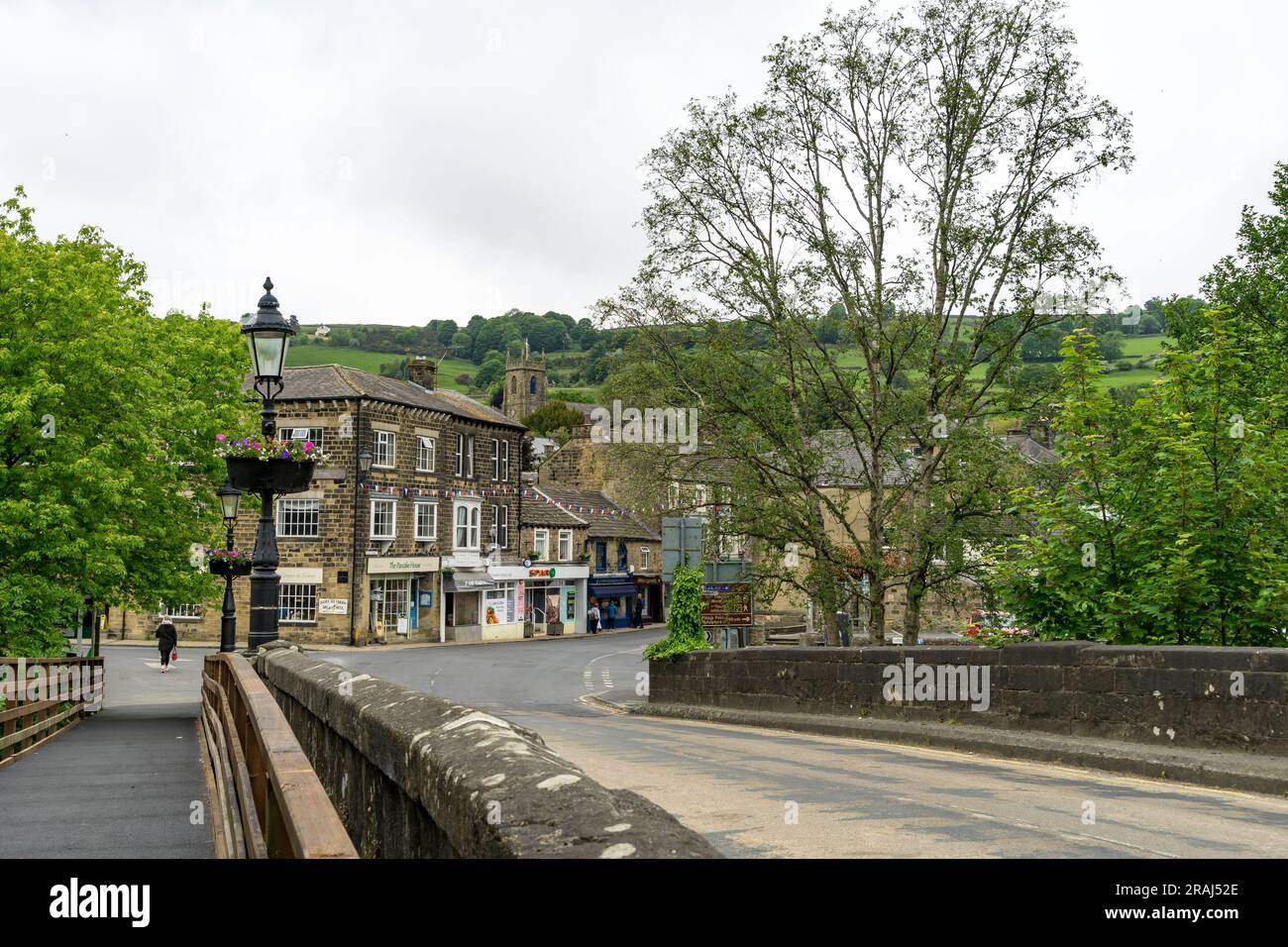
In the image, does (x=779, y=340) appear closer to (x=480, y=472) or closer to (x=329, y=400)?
(x=329, y=400)

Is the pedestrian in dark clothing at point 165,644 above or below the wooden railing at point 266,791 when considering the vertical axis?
below

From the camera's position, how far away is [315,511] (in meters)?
47.1

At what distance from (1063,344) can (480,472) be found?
42.7 meters

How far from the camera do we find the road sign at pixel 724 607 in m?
23.8

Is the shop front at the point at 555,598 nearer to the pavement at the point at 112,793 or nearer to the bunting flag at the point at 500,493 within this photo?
the bunting flag at the point at 500,493

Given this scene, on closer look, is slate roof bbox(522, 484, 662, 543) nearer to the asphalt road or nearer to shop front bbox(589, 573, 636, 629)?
shop front bbox(589, 573, 636, 629)

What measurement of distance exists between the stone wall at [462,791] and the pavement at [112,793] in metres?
3.88

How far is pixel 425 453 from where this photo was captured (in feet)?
165

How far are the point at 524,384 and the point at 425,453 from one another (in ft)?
277

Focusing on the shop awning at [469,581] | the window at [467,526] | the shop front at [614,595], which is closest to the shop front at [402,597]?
the shop awning at [469,581]

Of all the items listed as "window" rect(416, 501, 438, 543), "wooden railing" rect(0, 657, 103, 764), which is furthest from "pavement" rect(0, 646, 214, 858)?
"window" rect(416, 501, 438, 543)

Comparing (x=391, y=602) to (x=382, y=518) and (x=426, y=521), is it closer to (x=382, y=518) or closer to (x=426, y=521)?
(x=382, y=518)

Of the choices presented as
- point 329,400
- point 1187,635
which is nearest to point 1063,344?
point 1187,635

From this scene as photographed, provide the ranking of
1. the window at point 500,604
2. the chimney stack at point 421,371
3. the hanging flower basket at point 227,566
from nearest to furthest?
the hanging flower basket at point 227,566 → the window at point 500,604 → the chimney stack at point 421,371
